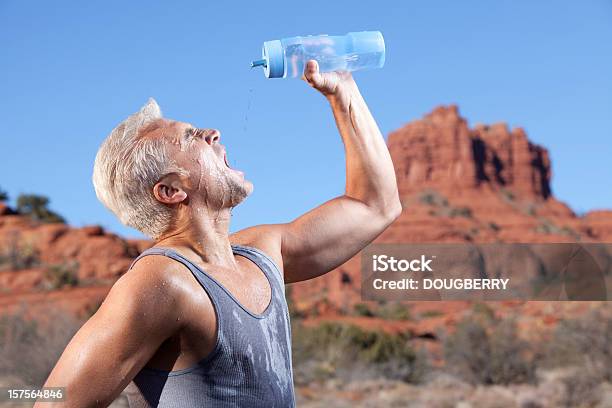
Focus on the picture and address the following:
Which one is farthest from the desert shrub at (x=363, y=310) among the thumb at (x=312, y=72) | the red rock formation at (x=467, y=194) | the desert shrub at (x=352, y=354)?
the thumb at (x=312, y=72)

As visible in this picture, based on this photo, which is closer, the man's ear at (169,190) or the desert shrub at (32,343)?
the man's ear at (169,190)

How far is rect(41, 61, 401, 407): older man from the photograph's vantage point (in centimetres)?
156

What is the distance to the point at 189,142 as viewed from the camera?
186 centimetres

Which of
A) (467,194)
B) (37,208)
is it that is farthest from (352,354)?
(467,194)

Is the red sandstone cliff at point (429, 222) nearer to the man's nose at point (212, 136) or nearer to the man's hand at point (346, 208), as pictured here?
the man's hand at point (346, 208)

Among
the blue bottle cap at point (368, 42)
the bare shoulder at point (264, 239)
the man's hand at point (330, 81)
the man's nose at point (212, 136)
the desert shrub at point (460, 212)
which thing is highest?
the desert shrub at point (460, 212)

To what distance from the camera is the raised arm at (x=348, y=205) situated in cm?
212

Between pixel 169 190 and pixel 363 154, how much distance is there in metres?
0.51

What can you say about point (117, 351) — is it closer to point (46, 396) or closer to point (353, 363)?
point (46, 396)

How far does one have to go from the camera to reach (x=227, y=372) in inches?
65.1

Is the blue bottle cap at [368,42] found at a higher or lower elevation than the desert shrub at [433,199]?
lower

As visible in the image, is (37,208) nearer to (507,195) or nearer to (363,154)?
(507,195)

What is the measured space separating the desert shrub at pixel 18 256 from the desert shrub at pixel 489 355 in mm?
10933

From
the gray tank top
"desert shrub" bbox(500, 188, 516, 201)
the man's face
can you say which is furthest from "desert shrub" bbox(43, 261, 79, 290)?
"desert shrub" bbox(500, 188, 516, 201)
